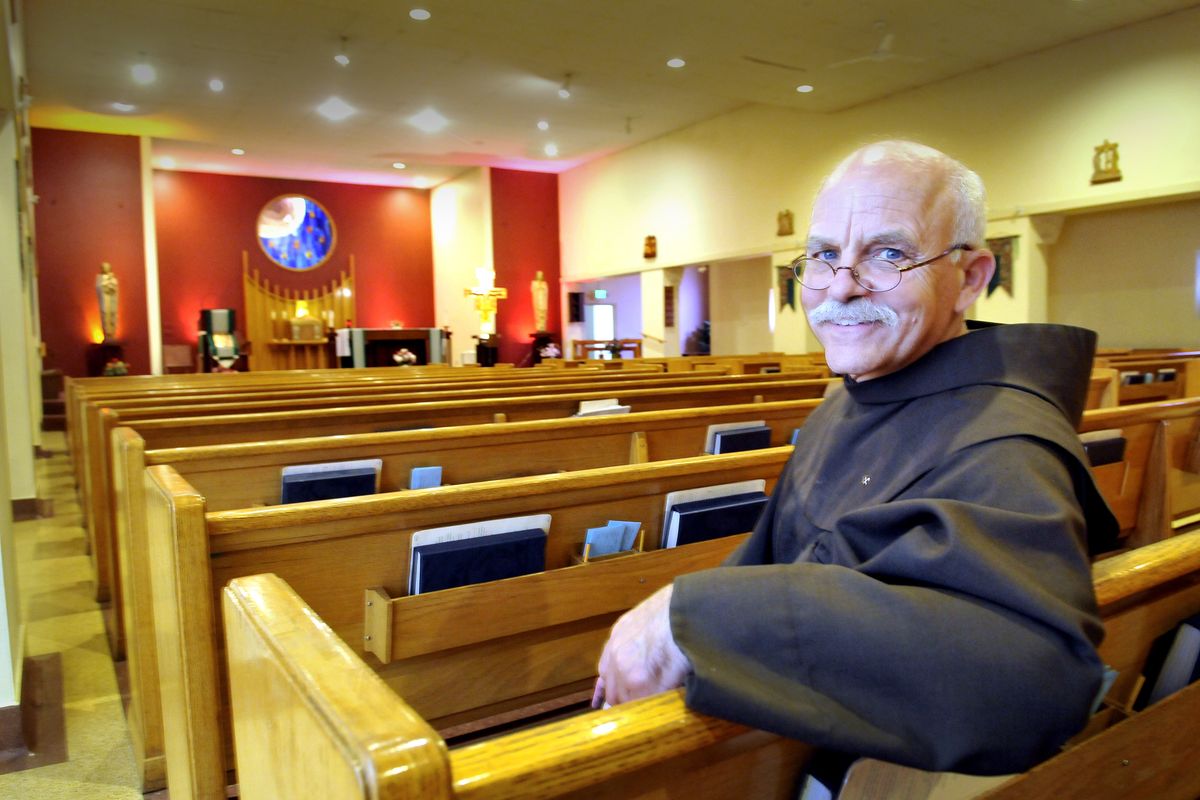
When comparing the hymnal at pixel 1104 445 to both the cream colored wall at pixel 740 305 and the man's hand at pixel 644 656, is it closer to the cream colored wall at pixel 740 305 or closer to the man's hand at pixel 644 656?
the man's hand at pixel 644 656

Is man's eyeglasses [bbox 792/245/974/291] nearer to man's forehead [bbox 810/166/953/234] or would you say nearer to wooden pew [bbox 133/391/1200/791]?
man's forehead [bbox 810/166/953/234]

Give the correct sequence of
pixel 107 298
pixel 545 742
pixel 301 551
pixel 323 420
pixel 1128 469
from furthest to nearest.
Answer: pixel 107 298
pixel 323 420
pixel 1128 469
pixel 301 551
pixel 545 742

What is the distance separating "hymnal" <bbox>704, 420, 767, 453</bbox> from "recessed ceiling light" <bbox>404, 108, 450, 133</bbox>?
8.93m

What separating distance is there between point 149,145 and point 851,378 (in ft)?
42.0

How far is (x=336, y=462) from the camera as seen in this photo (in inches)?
69.7

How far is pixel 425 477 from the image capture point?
5.97 feet

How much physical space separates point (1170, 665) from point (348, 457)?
1.55 metres

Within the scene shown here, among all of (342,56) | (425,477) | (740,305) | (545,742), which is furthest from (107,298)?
(545,742)

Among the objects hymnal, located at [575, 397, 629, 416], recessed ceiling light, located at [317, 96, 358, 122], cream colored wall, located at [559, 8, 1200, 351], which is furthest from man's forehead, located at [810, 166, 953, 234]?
recessed ceiling light, located at [317, 96, 358, 122]

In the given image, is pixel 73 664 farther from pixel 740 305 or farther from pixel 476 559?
pixel 740 305

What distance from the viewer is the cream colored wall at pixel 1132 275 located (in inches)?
288

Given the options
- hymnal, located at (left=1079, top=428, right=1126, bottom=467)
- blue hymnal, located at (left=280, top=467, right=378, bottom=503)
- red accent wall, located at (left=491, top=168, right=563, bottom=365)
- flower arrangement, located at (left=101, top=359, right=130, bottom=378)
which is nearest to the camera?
blue hymnal, located at (left=280, top=467, right=378, bottom=503)

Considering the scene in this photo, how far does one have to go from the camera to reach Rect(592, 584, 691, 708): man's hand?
0.68 m

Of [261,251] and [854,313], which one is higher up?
[261,251]
